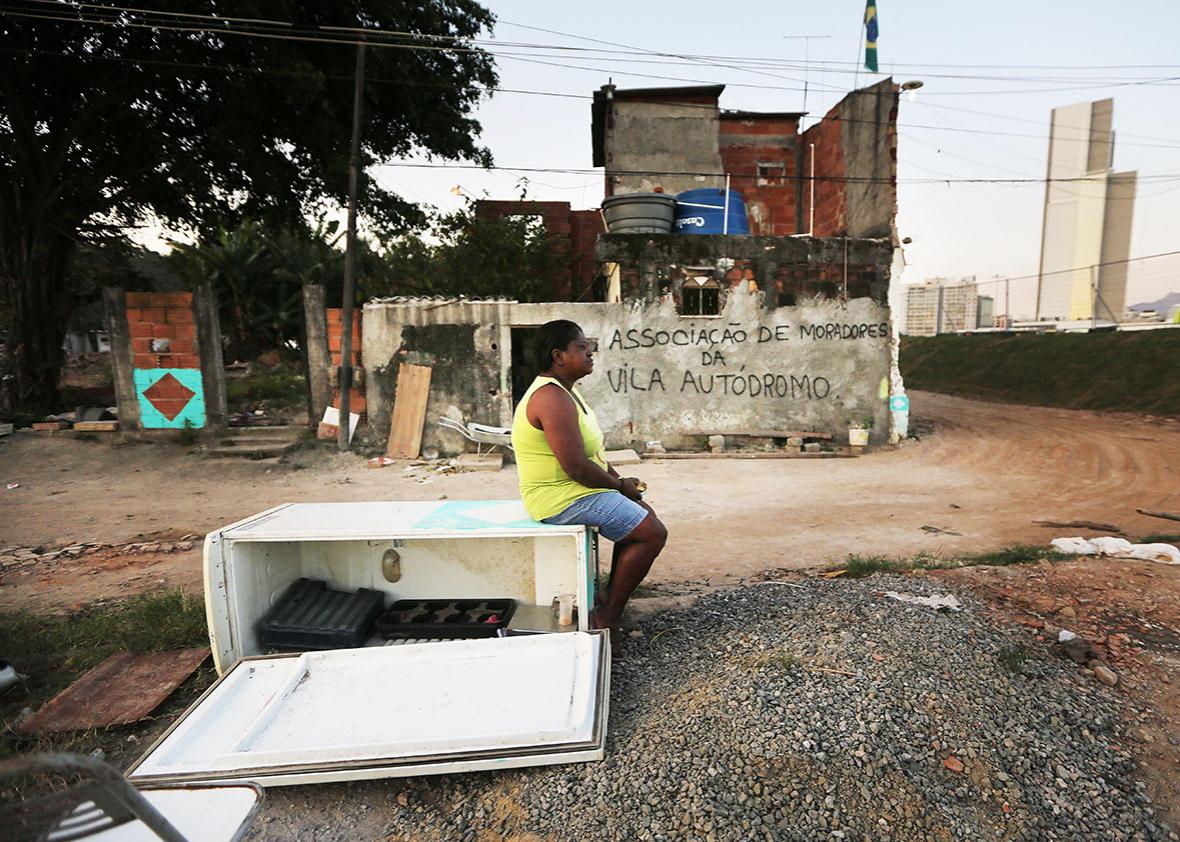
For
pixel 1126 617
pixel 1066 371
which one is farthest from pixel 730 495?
pixel 1066 371

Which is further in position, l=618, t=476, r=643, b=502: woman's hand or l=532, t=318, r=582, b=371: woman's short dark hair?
l=618, t=476, r=643, b=502: woman's hand

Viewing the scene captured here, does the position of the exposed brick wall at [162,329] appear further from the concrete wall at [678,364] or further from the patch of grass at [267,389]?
the concrete wall at [678,364]

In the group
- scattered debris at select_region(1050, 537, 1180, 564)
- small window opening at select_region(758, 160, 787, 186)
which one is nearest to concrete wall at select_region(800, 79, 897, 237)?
small window opening at select_region(758, 160, 787, 186)

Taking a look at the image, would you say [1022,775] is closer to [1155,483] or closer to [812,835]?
[812,835]

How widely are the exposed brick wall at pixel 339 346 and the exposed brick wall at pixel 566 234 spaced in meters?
5.91

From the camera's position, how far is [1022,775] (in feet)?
7.09

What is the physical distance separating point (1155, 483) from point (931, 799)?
8596 millimetres

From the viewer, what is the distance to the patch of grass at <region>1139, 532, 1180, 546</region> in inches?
211

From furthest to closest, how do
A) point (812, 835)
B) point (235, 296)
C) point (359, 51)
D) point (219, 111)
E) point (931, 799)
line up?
point (235, 296) → point (219, 111) → point (359, 51) → point (931, 799) → point (812, 835)

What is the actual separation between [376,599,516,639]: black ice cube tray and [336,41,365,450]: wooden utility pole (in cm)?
729

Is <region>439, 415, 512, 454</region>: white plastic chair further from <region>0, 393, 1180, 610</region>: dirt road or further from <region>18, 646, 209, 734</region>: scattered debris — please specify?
<region>18, 646, 209, 734</region>: scattered debris

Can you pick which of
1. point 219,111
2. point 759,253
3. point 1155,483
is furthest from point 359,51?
point 1155,483

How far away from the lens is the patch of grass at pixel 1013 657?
9.10ft

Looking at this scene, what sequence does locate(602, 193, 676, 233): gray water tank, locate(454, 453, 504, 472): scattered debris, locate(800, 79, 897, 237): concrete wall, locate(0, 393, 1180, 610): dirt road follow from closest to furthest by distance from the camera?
1. locate(0, 393, 1180, 610): dirt road
2. locate(454, 453, 504, 472): scattered debris
3. locate(602, 193, 676, 233): gray water tank
4. locate(800, 79, 897, 237): concrete wall
